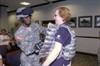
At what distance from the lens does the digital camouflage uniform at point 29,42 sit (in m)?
1.69

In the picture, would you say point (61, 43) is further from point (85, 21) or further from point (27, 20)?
point (85, 21)

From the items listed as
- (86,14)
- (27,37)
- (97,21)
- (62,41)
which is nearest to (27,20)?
(27,37)

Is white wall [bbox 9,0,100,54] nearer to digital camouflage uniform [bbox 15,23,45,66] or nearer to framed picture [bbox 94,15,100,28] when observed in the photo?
framed picture [bbox 94,15,100,28]

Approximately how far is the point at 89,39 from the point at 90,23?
70cm

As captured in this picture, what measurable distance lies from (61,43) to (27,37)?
Answer: 585 millimetres

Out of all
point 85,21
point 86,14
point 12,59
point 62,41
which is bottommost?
point 12,59

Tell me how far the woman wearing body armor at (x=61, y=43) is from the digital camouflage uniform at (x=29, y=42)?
1.16 ft

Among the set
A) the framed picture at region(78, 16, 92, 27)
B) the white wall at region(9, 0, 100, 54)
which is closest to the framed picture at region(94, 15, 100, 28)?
the white wall at region(9, 0, 100, 54)

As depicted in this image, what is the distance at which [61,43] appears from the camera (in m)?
1.29

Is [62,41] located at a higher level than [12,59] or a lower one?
higher

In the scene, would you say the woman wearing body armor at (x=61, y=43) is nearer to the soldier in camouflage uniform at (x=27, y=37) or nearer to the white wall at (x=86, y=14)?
the soldier in camouflage uniform at (x=27, y=37)

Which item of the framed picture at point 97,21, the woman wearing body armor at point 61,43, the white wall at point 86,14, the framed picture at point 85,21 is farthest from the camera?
the framed picture at point 85,21

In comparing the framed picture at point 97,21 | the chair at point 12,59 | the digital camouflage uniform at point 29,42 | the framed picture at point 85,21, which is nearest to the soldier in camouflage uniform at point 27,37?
the digital camouflage uniform at point 29,42

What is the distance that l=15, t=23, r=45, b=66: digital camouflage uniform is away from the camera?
1.69 m
